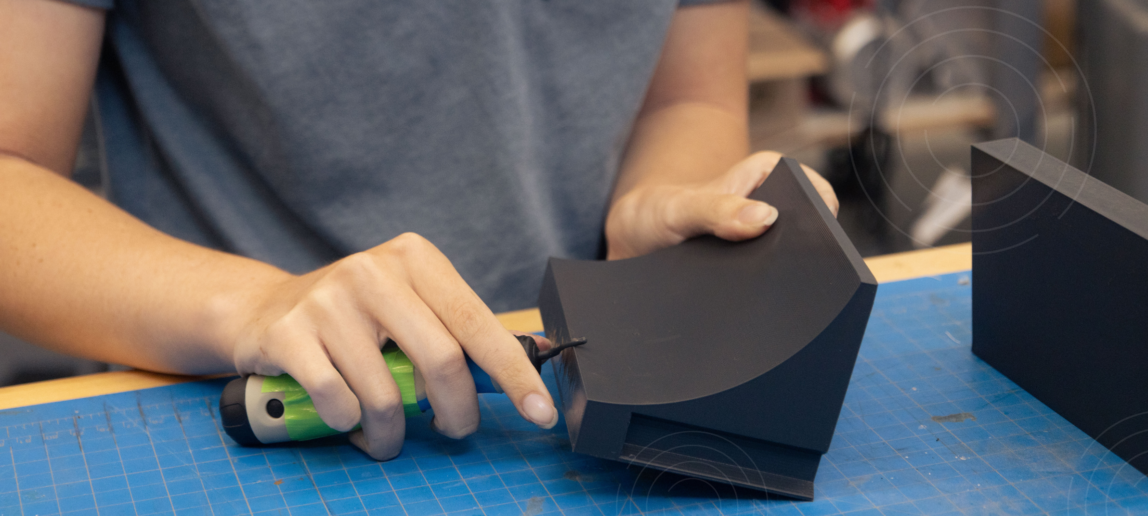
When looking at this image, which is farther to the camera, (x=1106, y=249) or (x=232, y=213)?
(x=232, y=213)

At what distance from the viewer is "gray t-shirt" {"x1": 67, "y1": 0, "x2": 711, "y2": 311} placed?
863 mm

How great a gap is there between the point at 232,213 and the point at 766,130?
1.85 metres

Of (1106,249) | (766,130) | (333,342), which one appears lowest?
(766,130)

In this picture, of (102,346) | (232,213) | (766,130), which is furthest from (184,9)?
(766,130)

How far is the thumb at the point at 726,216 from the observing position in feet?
2.16

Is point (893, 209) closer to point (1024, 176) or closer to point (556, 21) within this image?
point (556, 21)

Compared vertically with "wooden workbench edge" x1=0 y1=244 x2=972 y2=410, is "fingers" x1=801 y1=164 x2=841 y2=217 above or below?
above

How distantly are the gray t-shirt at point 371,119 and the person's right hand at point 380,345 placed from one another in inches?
13.5

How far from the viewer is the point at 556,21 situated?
0.96 m

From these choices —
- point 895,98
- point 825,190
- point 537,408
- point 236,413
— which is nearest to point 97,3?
point 236,413

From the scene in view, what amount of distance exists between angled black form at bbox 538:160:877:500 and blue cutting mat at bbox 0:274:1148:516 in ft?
0.11

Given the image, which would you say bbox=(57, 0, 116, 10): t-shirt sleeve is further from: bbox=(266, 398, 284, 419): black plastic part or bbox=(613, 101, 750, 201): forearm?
bbox=(613, 101, 750, 201): forearm

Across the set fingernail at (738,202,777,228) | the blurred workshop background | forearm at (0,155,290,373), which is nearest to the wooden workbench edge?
forearm at (0,155,290,373)

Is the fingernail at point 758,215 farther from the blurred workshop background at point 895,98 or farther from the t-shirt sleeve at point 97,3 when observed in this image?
the blurred workshop background at point 895,98
